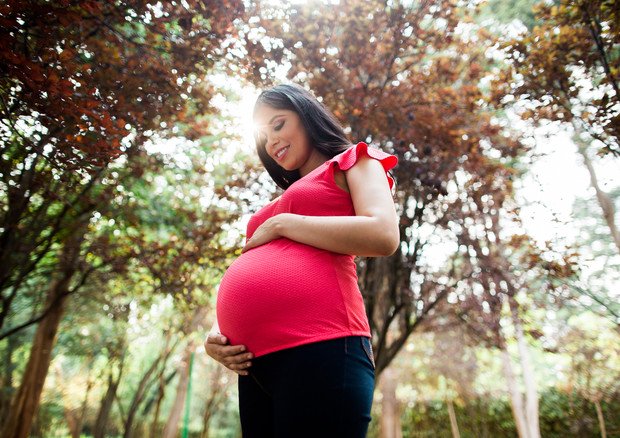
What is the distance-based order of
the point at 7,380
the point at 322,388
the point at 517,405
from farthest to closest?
the point at 7,380 → the point at 517,405 → the point at 322,388

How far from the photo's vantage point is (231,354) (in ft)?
3.57

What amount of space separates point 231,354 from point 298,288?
10.4 inches

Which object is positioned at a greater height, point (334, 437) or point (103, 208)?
point (103, 208)

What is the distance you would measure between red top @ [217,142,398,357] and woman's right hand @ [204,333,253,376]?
22mm

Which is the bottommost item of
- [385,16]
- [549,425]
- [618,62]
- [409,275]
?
[549,425]

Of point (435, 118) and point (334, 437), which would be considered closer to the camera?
point (334, 437)

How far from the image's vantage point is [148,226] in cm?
538

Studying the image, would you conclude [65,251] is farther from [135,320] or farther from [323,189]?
[135,320]

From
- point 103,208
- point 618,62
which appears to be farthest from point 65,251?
point 618,62

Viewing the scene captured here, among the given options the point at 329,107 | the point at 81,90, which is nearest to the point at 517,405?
the point at 329,107

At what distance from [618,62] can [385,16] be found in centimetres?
182

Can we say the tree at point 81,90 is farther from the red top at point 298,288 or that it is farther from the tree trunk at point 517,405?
the tree trunk at point 517,405

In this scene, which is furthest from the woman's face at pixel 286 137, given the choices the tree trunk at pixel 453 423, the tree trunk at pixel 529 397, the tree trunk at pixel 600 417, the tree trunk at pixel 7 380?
the tree trunk at pixel 7 380

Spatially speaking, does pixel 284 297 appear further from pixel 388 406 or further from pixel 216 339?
pixel 388 406
